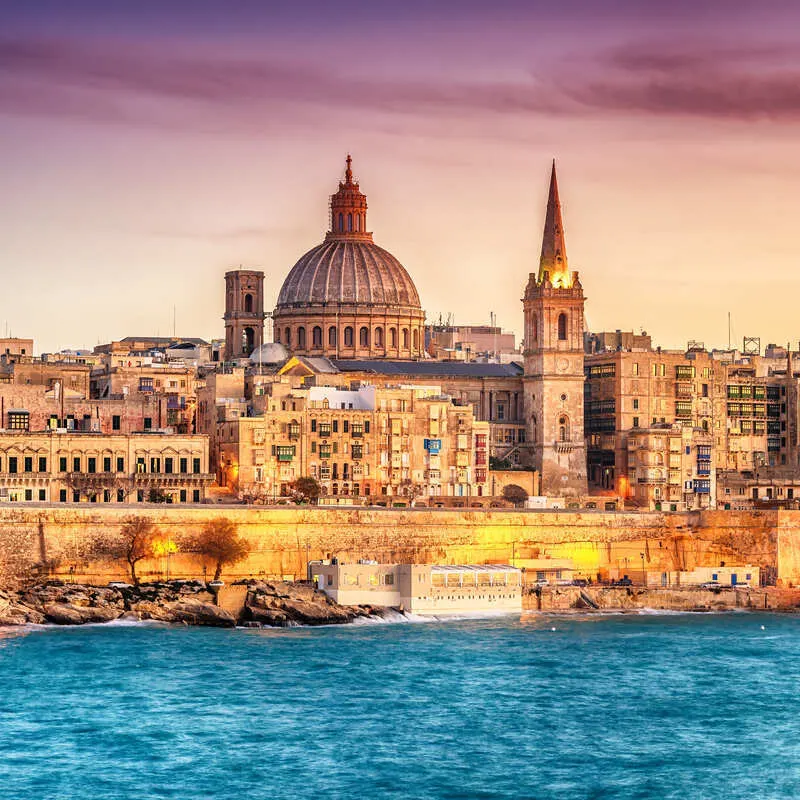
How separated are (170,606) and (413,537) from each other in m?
14.0

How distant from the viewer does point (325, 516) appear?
8662 centimetres

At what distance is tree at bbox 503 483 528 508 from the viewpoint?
10375cm

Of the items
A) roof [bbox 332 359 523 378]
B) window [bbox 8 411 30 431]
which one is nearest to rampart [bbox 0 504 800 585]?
window [bbox 8 411 30 431]

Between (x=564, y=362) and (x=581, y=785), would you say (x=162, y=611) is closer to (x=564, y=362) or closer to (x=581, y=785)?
(x=581, y=785)

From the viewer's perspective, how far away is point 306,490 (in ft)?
307

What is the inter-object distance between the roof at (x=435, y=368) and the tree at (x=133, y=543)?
28575 millimetres

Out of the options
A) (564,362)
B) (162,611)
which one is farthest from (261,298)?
(162,611)

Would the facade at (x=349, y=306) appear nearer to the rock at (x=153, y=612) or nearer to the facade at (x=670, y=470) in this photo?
the facade at (x=670, y=470)

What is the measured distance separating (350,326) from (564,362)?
50.4ft

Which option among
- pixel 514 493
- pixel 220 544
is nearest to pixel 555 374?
pixel 514 493

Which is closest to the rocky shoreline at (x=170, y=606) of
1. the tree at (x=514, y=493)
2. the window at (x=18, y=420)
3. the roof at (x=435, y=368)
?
the window at (x=18, y=420)

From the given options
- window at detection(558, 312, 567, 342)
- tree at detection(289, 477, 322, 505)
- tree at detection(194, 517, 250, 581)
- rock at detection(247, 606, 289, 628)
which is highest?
window at detection(558, 312, 567, 342)

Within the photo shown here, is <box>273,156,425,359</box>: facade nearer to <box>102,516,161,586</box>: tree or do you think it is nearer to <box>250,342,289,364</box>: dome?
<box>250,342,289,364</box>: dome

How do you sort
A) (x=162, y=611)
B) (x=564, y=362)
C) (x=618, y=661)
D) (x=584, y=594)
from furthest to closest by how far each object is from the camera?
(x=564, y=362) < (x=584, y=594) < (x=162, y=611) < (x=618, y=661)
